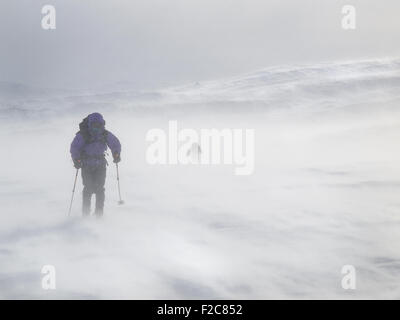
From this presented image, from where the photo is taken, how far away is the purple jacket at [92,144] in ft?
24.7

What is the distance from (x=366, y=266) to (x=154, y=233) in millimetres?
3211

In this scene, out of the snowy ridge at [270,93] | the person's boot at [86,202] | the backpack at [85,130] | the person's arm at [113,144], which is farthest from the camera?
the snowy ridge at [270,93]

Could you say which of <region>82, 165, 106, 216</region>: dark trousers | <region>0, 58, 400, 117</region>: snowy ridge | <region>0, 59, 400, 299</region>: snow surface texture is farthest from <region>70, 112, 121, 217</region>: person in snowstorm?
<region>0, 58, 400, 117</region>: snowy ridge

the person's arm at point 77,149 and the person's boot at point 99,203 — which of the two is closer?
the person's arm at point 77,149

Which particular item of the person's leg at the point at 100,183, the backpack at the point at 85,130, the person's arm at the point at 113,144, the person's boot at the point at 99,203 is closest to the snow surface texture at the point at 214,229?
the person's boot at the point at 99,203

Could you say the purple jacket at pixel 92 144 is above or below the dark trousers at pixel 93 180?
above

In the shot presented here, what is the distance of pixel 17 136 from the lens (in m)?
42.5

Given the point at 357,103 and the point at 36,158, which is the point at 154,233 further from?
the point at 357,103

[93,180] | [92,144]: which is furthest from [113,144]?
[93,180]

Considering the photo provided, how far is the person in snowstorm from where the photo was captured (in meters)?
7.51

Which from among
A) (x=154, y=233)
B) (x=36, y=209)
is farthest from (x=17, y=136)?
(x=154, y=233)

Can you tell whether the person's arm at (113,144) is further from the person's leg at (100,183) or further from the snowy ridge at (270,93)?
the snowy ridge at (270,93)

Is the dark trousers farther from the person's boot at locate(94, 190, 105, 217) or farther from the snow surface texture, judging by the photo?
the snow surface texture

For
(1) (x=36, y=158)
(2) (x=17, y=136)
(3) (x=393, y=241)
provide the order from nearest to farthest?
(3) (x=393, y=241), (1) (x=36, y=158), (2) (x=17, y=136)
